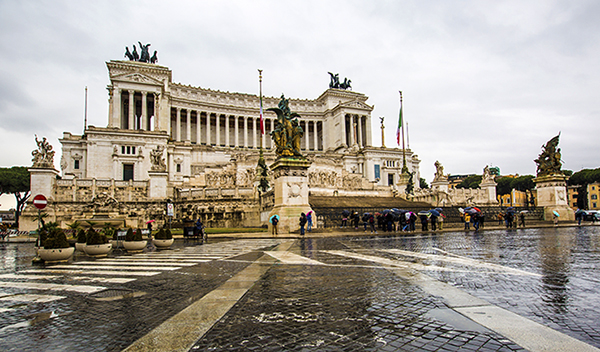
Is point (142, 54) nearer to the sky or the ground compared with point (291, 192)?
nearer to the sky

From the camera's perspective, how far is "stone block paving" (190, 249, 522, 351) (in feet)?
12.1

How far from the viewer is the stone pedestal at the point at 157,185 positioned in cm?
3738

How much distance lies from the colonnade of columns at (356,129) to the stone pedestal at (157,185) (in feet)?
189

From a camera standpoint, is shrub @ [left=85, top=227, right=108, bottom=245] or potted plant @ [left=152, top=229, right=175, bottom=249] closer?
shrub @ [left=85, top=227, right=108, bottom=245]

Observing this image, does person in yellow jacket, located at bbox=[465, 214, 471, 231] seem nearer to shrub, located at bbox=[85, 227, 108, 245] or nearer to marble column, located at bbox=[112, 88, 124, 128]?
shrub, located at bbox=[85, 227, 108, 245]

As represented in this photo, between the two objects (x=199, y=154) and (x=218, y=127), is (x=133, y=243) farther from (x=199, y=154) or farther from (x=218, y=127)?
(x=218, y=127)

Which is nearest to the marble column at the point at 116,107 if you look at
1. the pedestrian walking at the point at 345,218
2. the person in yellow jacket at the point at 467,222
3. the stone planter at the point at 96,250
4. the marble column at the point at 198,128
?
the marble column at the point at 198,128

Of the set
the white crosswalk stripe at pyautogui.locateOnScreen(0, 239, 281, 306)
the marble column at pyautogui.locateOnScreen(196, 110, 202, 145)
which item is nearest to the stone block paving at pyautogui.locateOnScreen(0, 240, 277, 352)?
the white crosswalk stripe at pyautogui.locateOnScreen(0, 239, 281, 306)

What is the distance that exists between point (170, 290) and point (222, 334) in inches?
114

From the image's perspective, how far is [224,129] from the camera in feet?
298

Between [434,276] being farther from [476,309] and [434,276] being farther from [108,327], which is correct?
[108,327]

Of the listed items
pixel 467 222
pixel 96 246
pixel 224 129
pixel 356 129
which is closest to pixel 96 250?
pixel 96 246

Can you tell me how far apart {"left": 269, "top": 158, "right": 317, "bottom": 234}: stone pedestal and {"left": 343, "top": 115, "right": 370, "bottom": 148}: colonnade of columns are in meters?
67.9

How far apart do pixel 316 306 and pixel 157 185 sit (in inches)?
1415
